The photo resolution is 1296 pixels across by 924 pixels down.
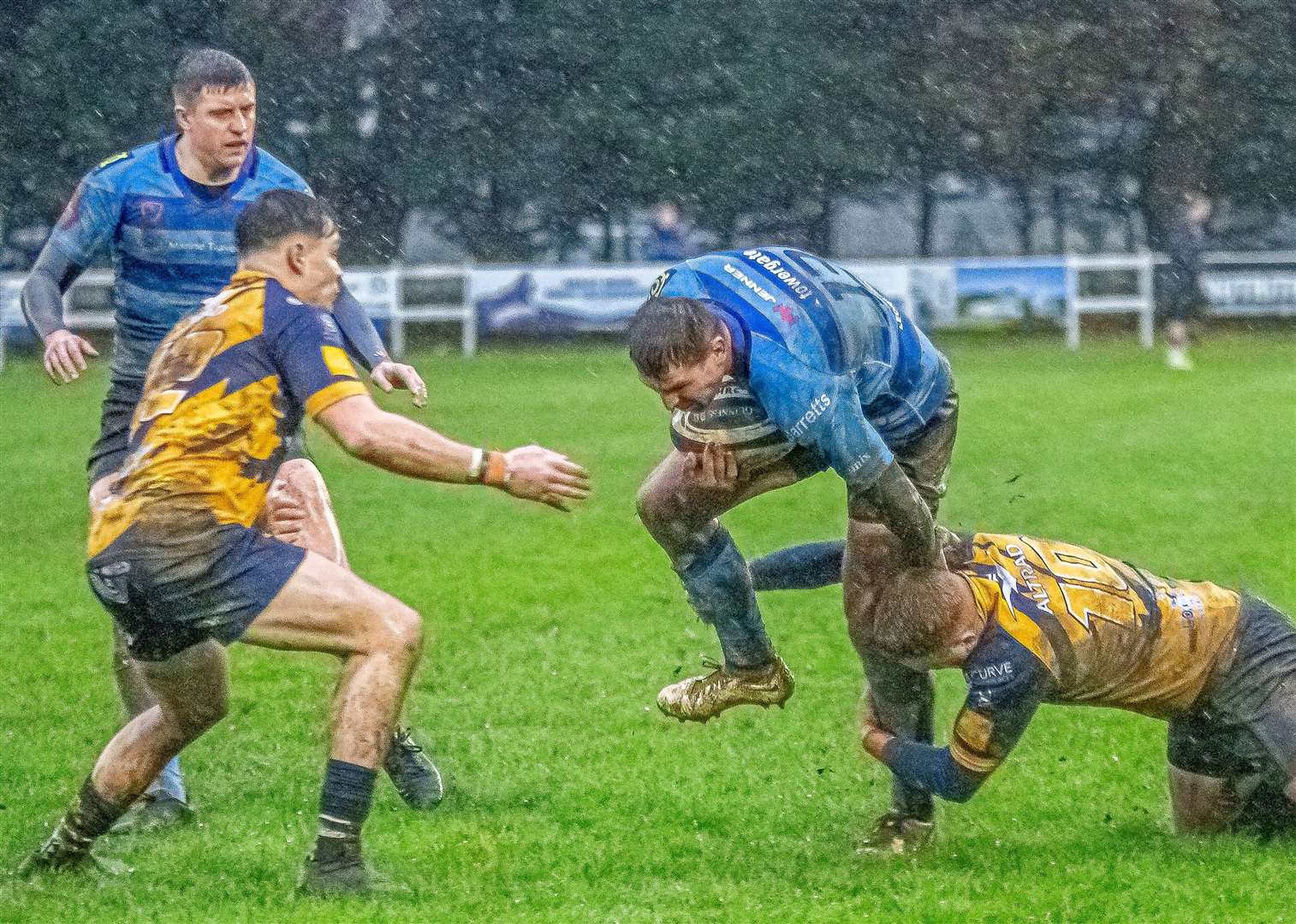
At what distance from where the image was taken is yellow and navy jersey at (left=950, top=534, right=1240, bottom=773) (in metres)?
5.04

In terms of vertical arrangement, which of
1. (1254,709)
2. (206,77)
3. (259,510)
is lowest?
(1254,709)

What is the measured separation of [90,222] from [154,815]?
195 cm

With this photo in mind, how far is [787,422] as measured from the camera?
5031mm

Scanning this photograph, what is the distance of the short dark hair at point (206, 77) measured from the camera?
6.25 metres

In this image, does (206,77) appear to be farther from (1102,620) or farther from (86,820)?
(1102,620)

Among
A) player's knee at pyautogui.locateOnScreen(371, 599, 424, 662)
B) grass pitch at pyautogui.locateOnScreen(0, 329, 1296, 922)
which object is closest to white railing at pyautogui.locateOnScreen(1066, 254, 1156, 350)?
grass pitch at pyautogui.locateOnScreen(0, 329, 1296, 922)

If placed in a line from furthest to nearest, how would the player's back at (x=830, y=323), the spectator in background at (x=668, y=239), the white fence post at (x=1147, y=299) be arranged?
the spectator in background at (x=668, y=239) → the white fence post at (x=1147, y=299) → the player's back at (x=830, y=323)

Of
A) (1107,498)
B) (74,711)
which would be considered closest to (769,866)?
(74,711)

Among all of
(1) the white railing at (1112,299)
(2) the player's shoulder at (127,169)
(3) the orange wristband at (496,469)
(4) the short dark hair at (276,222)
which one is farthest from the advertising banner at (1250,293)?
(3) the orange wristband at (496,469)

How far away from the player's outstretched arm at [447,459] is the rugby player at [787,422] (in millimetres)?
540

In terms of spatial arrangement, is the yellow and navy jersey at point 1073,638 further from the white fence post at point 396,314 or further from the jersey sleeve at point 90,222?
the white fence post at point 396,314

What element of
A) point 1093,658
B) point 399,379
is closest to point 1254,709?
point 1093,658

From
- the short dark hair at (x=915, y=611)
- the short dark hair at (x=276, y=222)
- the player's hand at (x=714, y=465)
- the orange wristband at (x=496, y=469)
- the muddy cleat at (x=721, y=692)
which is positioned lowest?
the muddy cleat at (x=721, y=692)

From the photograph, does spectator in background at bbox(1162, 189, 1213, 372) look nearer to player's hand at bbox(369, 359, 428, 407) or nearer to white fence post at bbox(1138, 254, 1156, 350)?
white fence post at bbox(1138, 254, 1156, 350)
